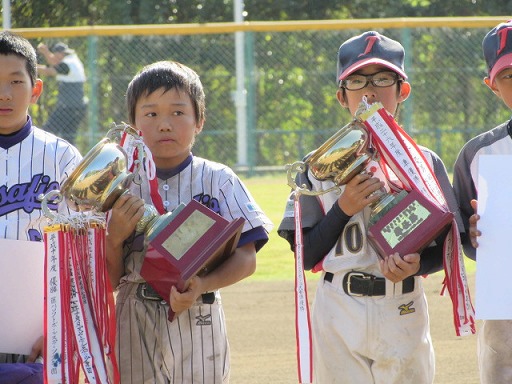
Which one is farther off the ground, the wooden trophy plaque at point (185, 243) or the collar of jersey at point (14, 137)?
the collar of jersey at point (14, 137)

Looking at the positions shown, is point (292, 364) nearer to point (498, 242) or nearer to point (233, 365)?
point (233, 365)

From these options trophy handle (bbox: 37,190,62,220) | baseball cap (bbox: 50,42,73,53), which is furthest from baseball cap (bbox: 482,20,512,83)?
baseball cap (bbox: 50,42,73,53)

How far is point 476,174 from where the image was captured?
3.70m

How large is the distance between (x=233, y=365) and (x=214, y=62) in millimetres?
9761

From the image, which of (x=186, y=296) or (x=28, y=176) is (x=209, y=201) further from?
(x=28, y=176)

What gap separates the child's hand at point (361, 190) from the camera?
344 centimetres

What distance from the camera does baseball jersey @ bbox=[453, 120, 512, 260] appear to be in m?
3.73

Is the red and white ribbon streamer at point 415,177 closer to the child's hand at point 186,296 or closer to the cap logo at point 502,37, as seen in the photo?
the cap logo at point 502,37

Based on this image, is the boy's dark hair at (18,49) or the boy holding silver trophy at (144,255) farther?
the boy's dark hair at (18,49)

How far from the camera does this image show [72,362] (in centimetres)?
327

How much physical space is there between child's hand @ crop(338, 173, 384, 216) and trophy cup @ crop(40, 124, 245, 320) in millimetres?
380

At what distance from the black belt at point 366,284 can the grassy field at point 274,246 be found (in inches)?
177

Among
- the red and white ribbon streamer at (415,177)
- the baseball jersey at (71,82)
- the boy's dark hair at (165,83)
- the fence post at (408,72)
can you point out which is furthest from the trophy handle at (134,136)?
the fence post at (408,72)

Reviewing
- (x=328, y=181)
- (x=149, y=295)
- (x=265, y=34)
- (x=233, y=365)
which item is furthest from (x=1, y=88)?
(x=265, y=34)
